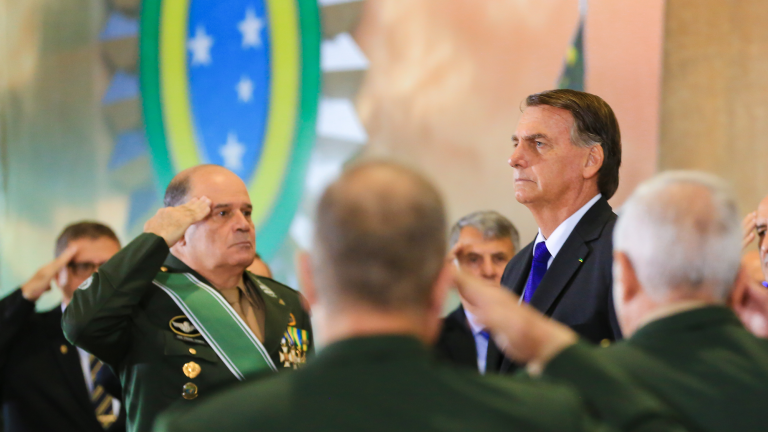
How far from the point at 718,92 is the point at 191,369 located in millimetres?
2636

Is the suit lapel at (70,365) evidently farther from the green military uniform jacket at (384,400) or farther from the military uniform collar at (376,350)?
the military uniform collar at (376,350)

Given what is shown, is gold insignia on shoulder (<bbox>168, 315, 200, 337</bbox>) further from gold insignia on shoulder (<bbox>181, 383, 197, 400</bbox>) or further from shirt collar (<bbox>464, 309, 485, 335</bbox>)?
shirt collar (<bbox>464, 309, 485, 335</bbox>)

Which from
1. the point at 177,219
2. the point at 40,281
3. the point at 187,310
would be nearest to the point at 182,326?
the point at 187,310

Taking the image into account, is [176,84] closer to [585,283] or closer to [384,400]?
[585,283]

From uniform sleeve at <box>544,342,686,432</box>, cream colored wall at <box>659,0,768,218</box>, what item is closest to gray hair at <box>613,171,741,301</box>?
uniform sleeve at <box>544,342,686,432</box>

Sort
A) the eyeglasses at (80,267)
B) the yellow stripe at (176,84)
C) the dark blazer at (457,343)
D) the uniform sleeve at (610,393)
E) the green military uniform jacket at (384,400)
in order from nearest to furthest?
the green military uniform jacket at (384,400) → the uniform sleeve at (610,393) → the dark blazer at (457,343) → the eyeglasses at (80,267) → the yellow stripe at (176,84)

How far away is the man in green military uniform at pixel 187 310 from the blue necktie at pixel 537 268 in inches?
30.7

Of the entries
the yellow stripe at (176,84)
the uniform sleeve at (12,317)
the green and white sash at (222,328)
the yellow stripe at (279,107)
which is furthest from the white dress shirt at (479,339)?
the yellow stripe at (176,84)

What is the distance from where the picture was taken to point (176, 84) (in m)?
5.37

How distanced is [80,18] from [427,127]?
125 inches

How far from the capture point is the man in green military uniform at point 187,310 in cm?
225

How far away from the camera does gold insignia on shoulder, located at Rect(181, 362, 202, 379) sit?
2285 millimetres

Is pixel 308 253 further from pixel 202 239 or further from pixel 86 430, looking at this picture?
pixel 86 430

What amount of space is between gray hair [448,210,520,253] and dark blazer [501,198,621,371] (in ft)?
2.96
